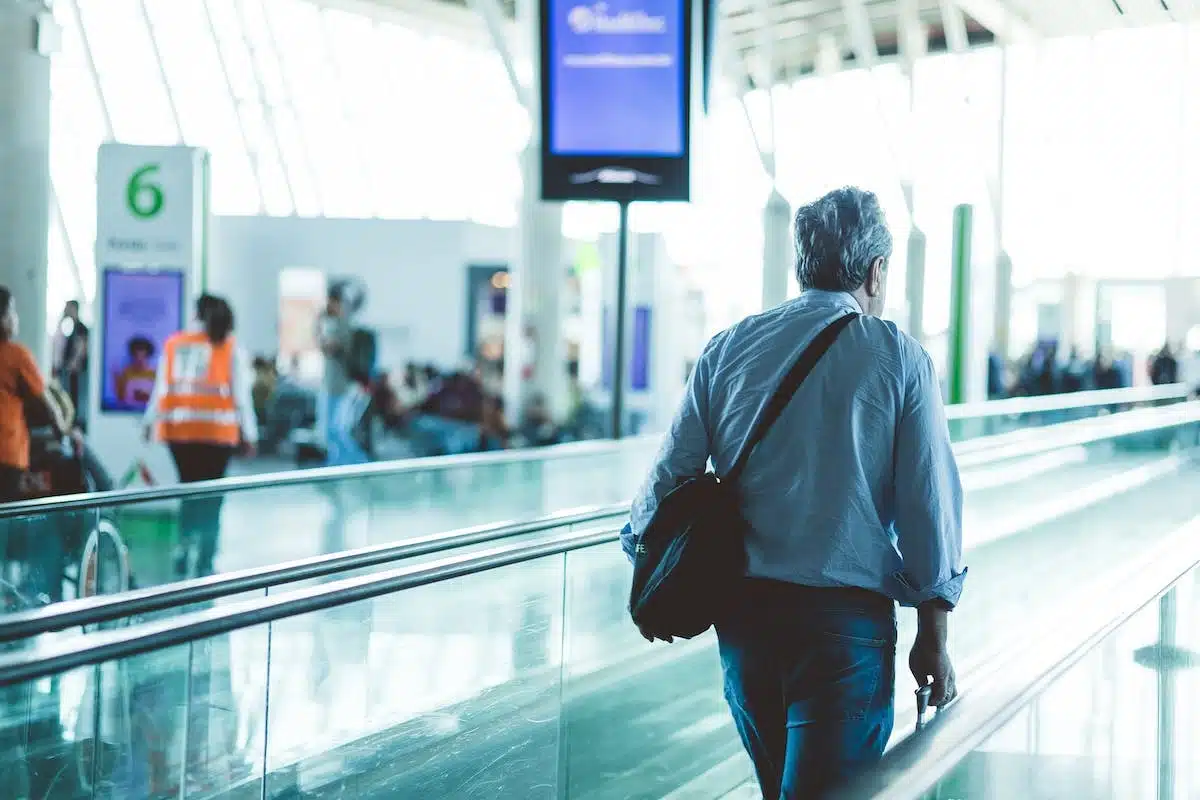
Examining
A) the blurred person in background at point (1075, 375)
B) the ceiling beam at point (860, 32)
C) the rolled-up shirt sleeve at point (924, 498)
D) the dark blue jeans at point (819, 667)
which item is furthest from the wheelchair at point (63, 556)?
the ceiling beam at point (860, 32)

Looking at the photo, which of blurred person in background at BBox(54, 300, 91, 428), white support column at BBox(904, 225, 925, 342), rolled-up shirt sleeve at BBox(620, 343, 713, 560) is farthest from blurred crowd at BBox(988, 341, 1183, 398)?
rolled-up shirt sleeve at BBox(620, 343, 713, 560)

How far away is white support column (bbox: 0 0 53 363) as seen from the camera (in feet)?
30.4

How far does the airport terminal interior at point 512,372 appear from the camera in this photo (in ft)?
10.7

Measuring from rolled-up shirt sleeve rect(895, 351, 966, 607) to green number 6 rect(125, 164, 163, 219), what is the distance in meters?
9.09

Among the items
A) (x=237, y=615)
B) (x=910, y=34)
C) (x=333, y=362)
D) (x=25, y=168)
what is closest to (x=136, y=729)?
(x=237, y=615)

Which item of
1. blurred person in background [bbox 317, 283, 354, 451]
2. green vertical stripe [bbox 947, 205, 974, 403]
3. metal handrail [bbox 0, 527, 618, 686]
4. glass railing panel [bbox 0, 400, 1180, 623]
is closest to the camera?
metal handrail [bbox 0, 527, 618, 686]

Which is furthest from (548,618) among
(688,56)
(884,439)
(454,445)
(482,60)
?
(482,60)

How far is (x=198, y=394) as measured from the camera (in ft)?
26.2

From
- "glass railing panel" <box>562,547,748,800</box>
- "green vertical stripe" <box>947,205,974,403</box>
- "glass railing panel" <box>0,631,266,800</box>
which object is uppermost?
"green vertical stripe" <box>947,205,974,403</box>

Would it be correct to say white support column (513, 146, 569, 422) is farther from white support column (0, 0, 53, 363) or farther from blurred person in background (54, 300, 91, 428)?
white support column (0, 0, 53, 363)

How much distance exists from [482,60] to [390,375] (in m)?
13.7

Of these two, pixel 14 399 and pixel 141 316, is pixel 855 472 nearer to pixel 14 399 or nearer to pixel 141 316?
pixel 14 399

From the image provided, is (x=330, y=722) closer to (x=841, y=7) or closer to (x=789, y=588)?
(x=789, y=588)

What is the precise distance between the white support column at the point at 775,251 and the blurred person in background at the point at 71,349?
13.0 metres
